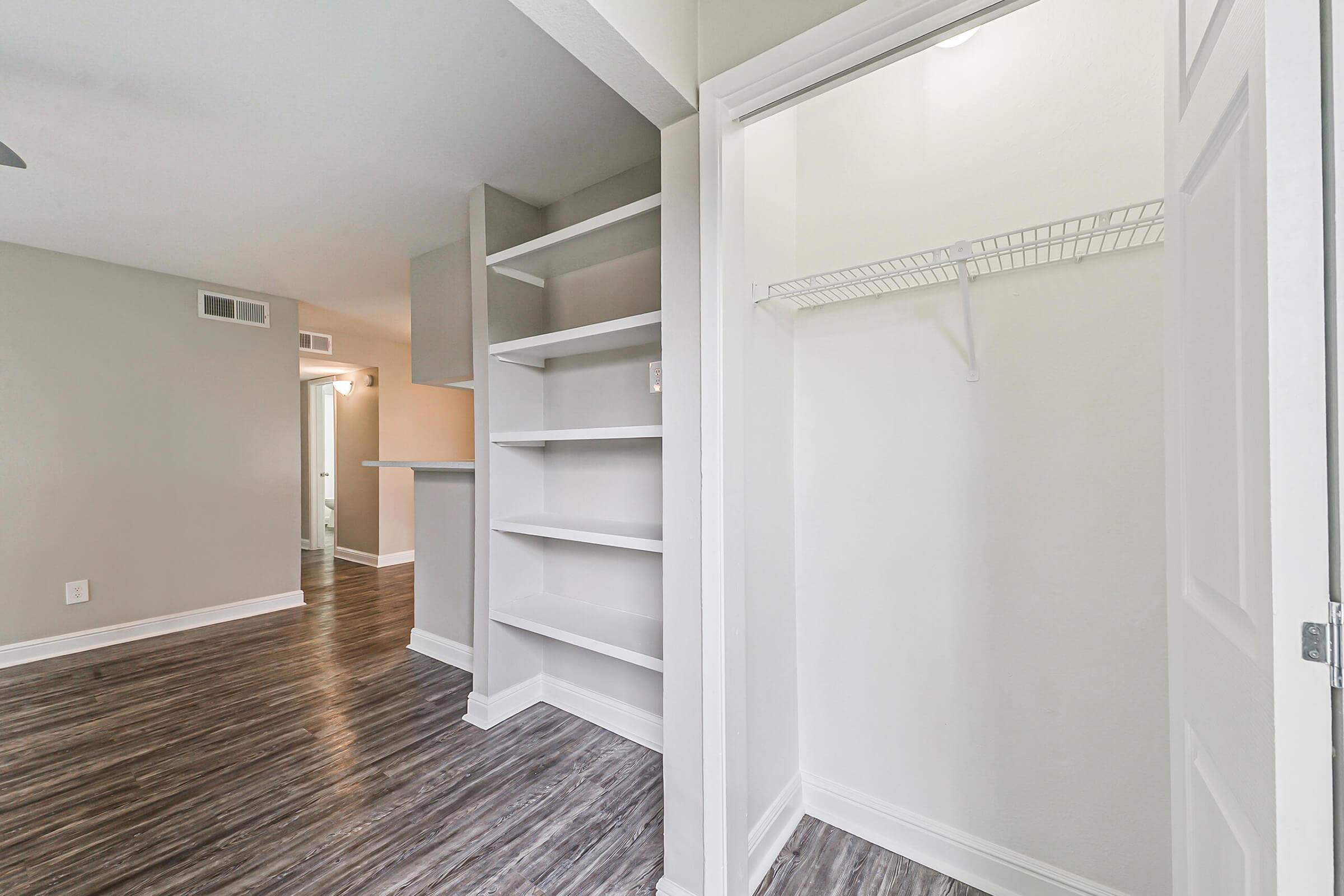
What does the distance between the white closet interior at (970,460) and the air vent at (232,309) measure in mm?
4331

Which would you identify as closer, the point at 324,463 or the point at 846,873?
the point at 846,873

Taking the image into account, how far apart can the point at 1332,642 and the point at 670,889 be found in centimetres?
156

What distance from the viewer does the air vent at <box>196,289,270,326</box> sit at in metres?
3.88

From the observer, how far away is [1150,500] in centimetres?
127

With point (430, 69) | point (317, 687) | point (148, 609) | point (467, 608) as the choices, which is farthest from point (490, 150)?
point (148, 609)

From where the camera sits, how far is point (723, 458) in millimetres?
1343

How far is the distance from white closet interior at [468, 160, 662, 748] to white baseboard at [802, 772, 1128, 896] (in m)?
0.78

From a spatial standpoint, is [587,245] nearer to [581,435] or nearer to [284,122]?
[581,435]

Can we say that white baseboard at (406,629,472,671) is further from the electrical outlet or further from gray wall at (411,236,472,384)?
the electrical outlet

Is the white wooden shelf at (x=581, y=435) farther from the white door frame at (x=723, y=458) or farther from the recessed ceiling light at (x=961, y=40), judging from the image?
the recessed ceiling light at (x=961, y=40)

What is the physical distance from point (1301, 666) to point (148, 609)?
5.34m

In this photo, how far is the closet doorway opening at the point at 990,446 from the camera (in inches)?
30.9

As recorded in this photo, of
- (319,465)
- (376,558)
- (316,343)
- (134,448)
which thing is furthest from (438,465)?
(319,465)

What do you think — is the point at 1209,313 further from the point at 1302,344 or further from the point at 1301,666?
the point at 1301,666
